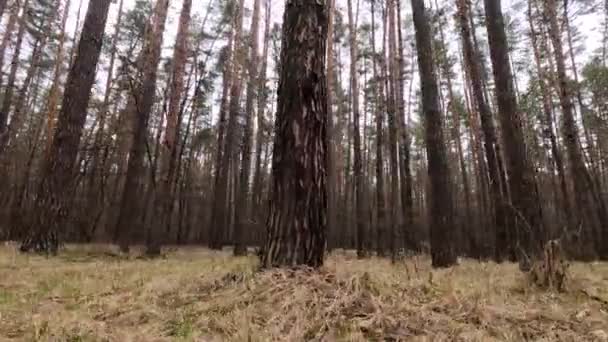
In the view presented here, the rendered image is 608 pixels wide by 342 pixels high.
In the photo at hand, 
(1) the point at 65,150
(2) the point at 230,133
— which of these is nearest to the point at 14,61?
(2) the point at 230,133

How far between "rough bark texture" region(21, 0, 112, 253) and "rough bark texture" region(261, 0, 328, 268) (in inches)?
198

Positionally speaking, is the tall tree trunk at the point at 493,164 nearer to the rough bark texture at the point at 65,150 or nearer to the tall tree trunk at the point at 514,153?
the tall tree trunk at the point at 514,153

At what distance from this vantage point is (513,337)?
2.07 meters

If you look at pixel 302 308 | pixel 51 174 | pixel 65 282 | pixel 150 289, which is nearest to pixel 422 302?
pixel 302 308

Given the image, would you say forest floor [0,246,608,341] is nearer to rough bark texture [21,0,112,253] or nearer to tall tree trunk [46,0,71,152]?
rough bark texture [21,0,112,253]

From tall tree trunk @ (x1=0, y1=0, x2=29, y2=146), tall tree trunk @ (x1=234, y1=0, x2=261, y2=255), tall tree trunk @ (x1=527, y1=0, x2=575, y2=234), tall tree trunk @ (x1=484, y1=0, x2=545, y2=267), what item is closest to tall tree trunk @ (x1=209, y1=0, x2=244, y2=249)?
tall tree trunk @ (x1=234, y1=0, x2=261, y2=255)

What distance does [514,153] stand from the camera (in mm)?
4988

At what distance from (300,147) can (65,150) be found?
5323 millimetres

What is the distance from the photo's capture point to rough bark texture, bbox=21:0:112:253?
6215 mm

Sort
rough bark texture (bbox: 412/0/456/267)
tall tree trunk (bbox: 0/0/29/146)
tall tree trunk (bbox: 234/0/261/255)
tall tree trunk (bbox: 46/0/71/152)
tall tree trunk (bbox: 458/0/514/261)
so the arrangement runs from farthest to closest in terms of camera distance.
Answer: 1. tall tree trunk (bbox: 0/0/29/146)
2. tall tree trunk (bbox: 46/0/71/152)
3. tall tree trunk (bbox: 234/0/261/255)
4. tall tree trunk (bbox: 458/0/514/261)
5. rough bark texture (bbox: 412/0/456/267)

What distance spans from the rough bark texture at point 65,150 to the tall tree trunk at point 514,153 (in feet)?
22.0

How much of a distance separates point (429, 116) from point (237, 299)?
499 cm

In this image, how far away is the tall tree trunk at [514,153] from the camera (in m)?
Result: 4.76

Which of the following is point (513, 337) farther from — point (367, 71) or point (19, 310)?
point (367, 71)
